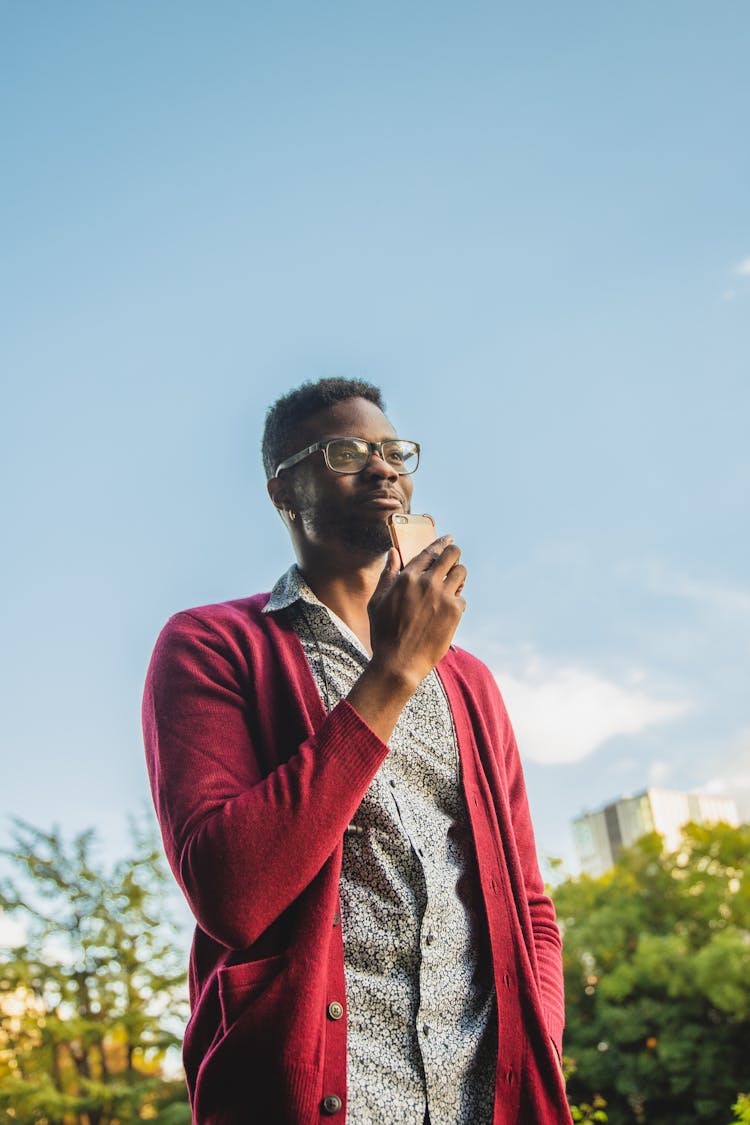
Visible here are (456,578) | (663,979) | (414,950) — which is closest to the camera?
(414,950)

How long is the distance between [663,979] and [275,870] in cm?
2176

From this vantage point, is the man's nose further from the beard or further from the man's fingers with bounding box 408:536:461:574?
the man's fingers with bounding box 408:536:461:574

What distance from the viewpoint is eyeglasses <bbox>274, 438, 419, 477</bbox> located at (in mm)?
2568

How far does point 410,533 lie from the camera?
2289 mm

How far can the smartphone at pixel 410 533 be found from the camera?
7.34ft

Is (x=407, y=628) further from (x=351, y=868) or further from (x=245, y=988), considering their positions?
(x=245, y=988)

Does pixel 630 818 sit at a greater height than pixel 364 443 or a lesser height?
greater

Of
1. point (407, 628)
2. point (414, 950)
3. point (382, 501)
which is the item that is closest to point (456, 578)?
point (407, 628)

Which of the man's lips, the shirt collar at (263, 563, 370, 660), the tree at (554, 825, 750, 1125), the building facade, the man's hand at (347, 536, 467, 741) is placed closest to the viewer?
the man's hand at (347, 536, 467, 741)

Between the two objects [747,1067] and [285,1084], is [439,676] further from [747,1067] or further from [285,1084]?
[747,1067]

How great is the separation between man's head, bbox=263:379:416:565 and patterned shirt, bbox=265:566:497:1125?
0.42 metres

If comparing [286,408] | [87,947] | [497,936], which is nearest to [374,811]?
[497,936]

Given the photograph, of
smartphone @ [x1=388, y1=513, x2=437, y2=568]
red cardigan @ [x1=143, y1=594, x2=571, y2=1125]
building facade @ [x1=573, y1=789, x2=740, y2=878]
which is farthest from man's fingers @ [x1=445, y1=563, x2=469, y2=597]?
building facade @ [x1=573, y1=789, x2=740, y2=878]

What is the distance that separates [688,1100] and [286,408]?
21900mm
